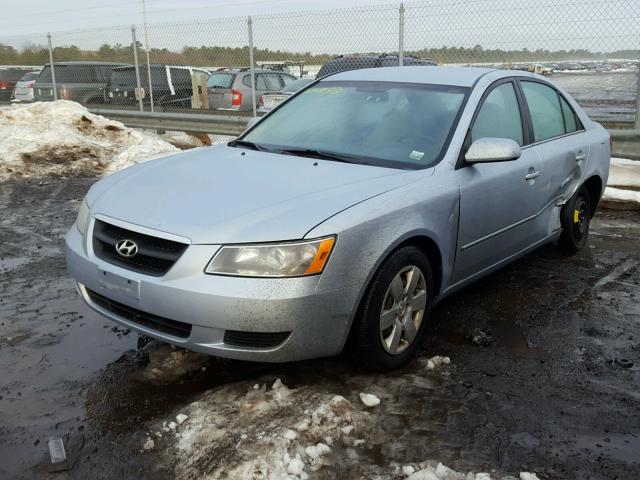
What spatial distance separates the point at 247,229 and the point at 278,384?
0.81 meters

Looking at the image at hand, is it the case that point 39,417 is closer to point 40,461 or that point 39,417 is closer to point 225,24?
point 40,461

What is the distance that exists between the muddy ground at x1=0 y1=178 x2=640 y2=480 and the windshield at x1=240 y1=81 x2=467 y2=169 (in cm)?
114

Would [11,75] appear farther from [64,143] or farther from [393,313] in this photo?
[393,313]

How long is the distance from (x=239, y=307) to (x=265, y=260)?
232 mm

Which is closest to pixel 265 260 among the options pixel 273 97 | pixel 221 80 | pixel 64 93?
pixel 273 97

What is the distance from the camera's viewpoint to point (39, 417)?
3.04 m

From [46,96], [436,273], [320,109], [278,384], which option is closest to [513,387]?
[436,273]

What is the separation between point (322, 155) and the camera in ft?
12.7

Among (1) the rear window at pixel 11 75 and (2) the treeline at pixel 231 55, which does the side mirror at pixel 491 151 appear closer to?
(2) the treeline at pixel 231 55

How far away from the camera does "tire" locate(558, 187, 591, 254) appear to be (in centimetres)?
514

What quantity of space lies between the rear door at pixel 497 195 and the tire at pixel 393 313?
0.43m

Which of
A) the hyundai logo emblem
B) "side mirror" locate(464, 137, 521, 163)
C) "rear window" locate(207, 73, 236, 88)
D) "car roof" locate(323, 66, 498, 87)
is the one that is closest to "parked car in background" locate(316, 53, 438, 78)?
"rear window" locate(207, 73, 236, 88)

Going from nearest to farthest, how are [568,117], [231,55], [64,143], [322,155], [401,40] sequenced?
[322,155] → [568,117] → [401,40] → [64,143] → [231,55]

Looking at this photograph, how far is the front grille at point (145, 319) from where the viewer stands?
2.98 metres
